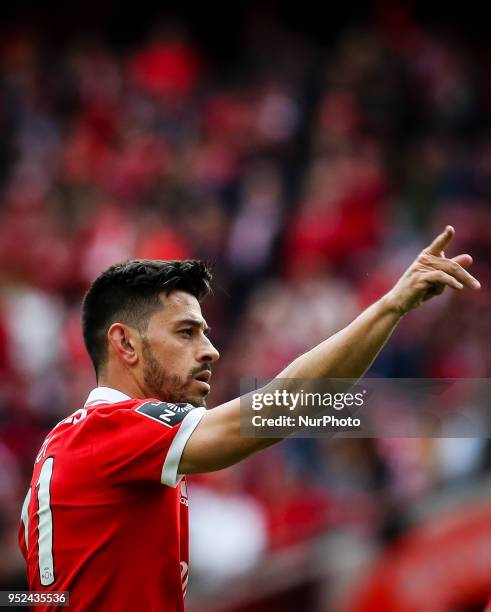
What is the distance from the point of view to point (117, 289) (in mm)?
3625

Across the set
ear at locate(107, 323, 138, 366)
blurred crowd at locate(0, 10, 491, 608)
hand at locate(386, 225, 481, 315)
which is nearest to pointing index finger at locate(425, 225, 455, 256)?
hand at locate(386, 225, 481, 315)

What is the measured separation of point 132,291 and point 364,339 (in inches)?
36.4

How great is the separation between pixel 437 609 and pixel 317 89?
Result: 637cm

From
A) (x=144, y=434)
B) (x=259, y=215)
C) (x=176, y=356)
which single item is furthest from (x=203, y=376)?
(x=259, y=215)

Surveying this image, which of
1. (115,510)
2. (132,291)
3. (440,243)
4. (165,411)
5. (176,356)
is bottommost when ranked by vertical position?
(115,510)

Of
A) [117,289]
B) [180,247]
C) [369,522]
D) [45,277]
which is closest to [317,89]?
[180,247]

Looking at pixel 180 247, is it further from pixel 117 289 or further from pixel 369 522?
pixel 117 289

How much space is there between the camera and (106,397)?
352 centimetres

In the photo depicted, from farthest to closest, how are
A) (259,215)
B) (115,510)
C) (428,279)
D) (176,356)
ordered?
(259,215) < (176,356) < (115,510) < (428,279)

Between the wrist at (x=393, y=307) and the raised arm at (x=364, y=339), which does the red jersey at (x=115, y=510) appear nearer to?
the raised arm at (x=364, y=339)

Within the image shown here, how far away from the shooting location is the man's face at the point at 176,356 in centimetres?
348

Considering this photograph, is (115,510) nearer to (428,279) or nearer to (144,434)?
(144,434)

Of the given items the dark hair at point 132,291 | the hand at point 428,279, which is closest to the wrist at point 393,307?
the hand at point 428,279

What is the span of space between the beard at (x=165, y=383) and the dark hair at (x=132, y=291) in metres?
0.09
